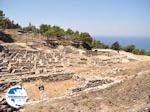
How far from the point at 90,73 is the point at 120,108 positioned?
64.0 ft

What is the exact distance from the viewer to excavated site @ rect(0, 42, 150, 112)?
53.5 feet

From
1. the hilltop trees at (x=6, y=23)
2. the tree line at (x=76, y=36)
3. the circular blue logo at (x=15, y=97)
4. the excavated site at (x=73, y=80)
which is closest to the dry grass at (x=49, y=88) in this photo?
the excavated site at (x=73, y=80)

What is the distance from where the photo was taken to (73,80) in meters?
34.0

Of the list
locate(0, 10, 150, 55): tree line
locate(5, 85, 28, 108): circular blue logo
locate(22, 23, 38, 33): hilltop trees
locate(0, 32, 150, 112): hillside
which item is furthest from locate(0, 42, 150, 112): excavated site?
locate(22, 23, 38, 33): hilltop trees

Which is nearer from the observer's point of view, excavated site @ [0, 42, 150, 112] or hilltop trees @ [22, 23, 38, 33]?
excavated site @ [0, 42, 150, 112]

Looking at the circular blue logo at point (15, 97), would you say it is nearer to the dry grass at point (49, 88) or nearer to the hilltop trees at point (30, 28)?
the dry grass at point (49, 88)

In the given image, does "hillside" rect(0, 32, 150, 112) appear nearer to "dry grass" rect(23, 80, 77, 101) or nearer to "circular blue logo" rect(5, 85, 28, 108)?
"dry grass" rect(23, 80, 77, 101)

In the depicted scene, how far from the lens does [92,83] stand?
29719 mm

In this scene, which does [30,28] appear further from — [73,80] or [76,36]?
[73,80]

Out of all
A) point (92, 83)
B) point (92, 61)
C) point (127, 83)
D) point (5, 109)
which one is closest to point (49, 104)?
point (5, 109)

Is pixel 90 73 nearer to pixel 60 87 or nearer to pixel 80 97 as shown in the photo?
pixel 60 87

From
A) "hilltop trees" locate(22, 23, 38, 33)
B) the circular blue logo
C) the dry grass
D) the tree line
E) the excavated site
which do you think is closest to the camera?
the circular blue logo

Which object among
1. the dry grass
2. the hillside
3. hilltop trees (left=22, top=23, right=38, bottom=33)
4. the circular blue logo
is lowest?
the dry grass

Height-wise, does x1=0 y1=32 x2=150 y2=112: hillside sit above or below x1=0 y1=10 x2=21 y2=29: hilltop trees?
below
